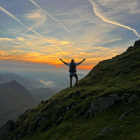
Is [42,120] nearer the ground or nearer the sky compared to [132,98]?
nearer the ground

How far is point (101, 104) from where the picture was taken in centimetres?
1483

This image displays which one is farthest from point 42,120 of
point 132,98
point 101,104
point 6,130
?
point 132,98

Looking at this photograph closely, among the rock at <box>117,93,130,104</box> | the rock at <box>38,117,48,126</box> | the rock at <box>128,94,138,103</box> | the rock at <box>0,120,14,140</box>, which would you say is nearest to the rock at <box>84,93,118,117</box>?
the rock at <box>117,93,130,104</box>

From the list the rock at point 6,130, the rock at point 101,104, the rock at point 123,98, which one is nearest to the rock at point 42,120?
the rock at point 101,104

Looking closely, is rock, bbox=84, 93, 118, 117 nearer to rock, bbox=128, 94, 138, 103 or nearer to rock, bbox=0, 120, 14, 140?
rock, bbox=128, 94, 138, 103

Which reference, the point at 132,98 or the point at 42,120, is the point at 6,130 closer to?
the point at 42,120

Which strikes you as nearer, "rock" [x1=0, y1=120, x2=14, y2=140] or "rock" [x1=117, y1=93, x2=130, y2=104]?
"rock" [x1=117, y1=93, x2=130, y2=104]

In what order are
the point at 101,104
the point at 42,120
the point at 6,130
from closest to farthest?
1. the point at 101,104
2. the point at 42,120
3. the point at 6,130

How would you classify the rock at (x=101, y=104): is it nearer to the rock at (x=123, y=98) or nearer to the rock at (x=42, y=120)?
the rock at (x=123, y=98)

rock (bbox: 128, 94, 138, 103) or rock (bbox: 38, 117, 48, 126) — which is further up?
rock (bbox: 128, 94, 138, 103)

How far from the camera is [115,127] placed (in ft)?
33.7

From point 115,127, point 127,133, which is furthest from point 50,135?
point 127,133

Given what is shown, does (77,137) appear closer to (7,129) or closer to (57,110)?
(57,110)

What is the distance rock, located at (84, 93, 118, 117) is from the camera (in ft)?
47.2
